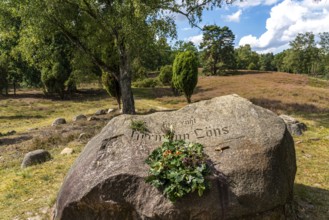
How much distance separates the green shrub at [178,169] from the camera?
5512 millimetres

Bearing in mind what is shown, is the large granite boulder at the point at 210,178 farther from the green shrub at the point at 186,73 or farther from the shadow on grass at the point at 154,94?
the shadow on grass at the point at 154,94

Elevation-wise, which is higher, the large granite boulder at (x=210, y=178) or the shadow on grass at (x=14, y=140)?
the large granite boulder at (x=210, y=178)

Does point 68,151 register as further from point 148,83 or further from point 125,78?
point 148,83

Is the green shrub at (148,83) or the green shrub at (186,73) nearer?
the green shrub at (186,73)

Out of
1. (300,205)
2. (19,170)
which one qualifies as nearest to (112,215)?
(300,205)

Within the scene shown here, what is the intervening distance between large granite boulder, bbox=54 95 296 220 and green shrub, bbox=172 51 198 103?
73.5 feet

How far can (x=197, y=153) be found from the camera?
19.6 ft

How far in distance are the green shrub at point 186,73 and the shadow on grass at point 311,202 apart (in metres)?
20.9

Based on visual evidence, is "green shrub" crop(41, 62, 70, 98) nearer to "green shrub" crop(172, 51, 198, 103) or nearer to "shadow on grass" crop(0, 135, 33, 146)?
"green shrub" crop(172, 51, 198, 103)

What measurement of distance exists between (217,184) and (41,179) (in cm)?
716

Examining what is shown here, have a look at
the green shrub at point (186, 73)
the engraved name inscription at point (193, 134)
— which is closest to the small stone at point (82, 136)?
the engraved name inscription at point (193, 134)

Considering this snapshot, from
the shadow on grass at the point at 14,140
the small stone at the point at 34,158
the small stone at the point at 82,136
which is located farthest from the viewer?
the shadow on grass at the point at 14,140

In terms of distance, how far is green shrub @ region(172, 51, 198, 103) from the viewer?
2928cm

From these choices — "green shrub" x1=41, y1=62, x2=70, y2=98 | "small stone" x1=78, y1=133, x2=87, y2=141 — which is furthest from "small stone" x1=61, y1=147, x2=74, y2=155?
"green shrub" x1=41, y1=62, x2=70, y2=98
